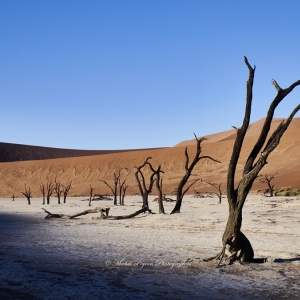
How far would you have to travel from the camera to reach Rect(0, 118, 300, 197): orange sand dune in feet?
202

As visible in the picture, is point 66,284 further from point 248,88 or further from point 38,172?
point 38,172

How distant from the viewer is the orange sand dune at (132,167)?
202 ft

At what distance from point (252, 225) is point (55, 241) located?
6.06 m

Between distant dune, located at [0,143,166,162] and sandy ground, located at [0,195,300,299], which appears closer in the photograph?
sandy ground, located at [0,195,300,299]

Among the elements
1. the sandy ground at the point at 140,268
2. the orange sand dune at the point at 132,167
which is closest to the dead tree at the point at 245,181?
the sandy ground at the point at 140,268

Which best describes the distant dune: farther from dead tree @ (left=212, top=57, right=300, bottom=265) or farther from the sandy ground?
dead tree @ (left=212, top=57, right=300, bottom=265)

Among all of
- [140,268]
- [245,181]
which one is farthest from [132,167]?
[140,268]

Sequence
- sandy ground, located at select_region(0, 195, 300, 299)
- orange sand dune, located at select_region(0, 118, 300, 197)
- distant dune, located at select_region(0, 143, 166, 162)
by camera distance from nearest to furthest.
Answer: sandy ground, located at select_region(0, 195, 300, 299), orange sand dune, located at select_region(0, 118, 300, 197), distant dune, located at select_region(0, 143, 166, 162)

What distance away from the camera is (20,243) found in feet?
32.3

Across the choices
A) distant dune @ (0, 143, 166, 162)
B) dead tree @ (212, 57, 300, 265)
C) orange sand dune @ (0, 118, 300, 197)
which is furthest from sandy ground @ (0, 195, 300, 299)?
distant dune @ (0, 143, 166, 162)

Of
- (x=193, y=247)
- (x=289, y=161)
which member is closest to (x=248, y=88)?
(x=193, y=247)

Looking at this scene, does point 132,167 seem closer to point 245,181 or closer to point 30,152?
point 30,152

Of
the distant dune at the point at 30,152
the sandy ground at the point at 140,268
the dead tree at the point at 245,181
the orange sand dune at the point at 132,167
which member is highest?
the distant dune at the point at 30,152

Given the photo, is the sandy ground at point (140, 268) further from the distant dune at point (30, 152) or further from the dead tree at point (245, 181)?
the distant dune at point (30, 152)
